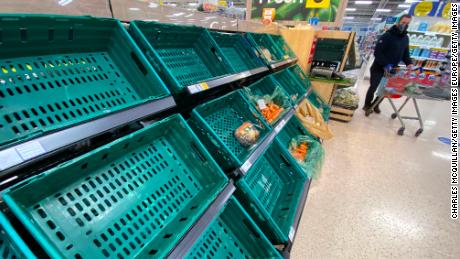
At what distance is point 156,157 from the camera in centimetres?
99

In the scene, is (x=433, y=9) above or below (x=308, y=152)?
below

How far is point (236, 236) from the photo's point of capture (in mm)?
1101

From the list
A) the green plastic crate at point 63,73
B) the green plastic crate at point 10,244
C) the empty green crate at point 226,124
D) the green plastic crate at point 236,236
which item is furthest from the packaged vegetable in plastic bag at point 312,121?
the green plastic crate at point 10,244

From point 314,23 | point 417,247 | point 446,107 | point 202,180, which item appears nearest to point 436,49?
point 446,107

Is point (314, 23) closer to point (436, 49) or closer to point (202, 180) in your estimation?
point (202, 180)

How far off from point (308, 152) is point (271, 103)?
646mm

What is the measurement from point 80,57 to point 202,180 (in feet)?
2.39

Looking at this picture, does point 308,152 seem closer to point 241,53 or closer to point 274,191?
point 274,191

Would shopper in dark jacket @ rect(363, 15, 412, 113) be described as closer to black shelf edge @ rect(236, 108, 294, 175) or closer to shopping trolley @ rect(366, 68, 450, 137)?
shopping trolley @ rect(366, 68, 450, 137)

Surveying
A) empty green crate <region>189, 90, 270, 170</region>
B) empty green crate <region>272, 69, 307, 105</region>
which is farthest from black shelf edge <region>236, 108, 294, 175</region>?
empty green crate <region>272, 69, 307, 105</region>

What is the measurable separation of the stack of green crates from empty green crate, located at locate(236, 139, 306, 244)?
1.79 metres

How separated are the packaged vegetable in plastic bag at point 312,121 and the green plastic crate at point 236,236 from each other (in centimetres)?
175

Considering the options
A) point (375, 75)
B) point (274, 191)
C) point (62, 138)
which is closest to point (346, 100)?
point (375, 75)

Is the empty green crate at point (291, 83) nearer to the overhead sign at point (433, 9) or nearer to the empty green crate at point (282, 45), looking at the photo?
the empty green crate at point (282, 45)
